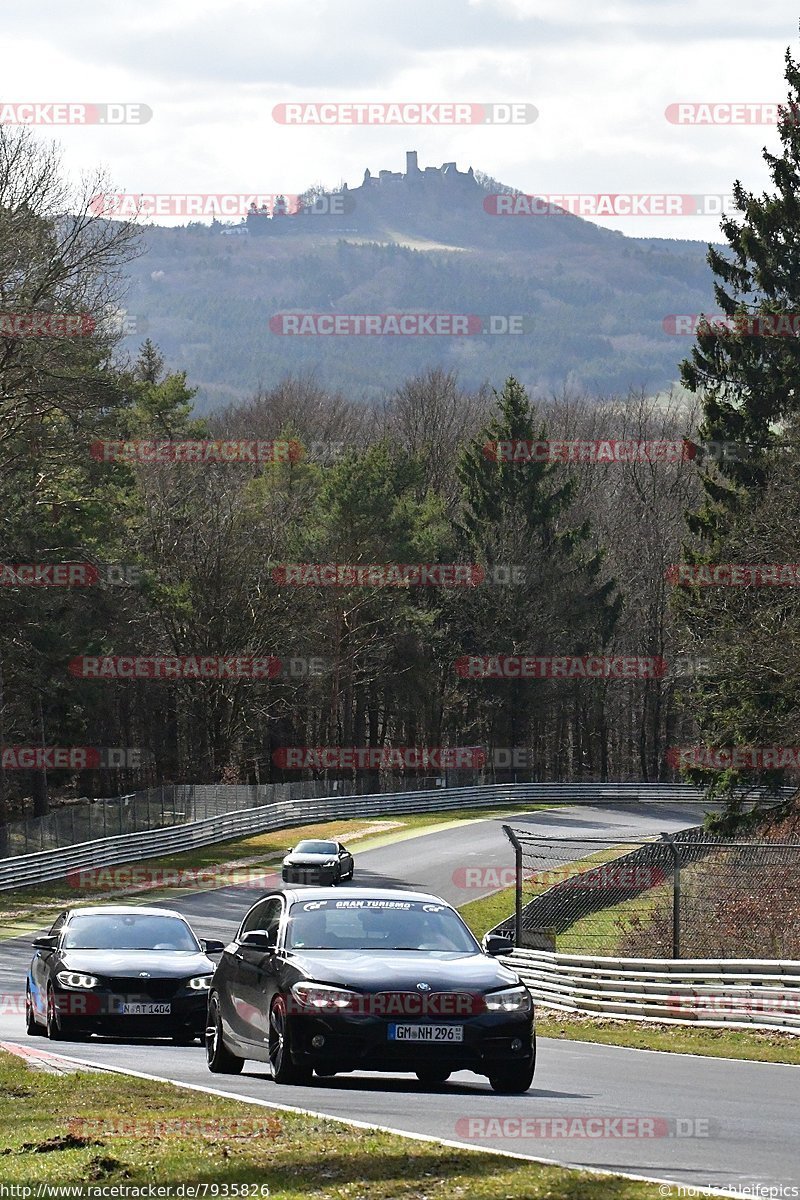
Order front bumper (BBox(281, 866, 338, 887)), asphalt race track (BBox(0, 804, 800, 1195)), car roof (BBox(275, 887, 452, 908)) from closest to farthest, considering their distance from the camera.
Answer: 1. asphalt race track (BBox(0, 804, 800, 1195))
2. car roof (BBox(275, 887, 452, 908))
3. front bumper (BBox(281, 866, 338, 887))

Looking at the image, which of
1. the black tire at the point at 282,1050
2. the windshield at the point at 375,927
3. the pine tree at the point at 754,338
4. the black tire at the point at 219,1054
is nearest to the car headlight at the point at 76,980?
the black tire at the point at 219,1054

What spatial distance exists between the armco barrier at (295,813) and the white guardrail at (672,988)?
21559 mm

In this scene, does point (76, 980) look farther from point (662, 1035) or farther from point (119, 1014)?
point (662, 1035)

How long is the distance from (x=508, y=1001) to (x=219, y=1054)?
9.36 ft

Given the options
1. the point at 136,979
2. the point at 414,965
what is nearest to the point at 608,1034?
the point at 136,979

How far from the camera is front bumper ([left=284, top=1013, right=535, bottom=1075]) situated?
11.1m

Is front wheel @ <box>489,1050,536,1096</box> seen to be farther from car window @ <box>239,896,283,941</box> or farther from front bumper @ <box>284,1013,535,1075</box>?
car window @ <box>239,896,283,941</box>

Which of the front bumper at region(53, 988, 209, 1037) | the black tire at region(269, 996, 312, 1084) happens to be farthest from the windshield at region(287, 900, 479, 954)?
the front bumper at region(53, 988, 209, 1037)

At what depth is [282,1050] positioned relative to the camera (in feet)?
37.6

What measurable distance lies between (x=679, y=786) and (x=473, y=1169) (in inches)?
2671

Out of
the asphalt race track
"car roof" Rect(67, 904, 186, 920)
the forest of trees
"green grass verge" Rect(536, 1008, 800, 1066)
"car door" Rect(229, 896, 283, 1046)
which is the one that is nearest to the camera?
the asphalt race track

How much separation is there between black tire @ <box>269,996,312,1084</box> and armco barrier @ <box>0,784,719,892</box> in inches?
1240

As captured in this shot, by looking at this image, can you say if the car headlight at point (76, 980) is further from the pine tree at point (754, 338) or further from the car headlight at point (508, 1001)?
the pine tree at point (754, 338)

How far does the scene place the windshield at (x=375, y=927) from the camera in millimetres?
12266
